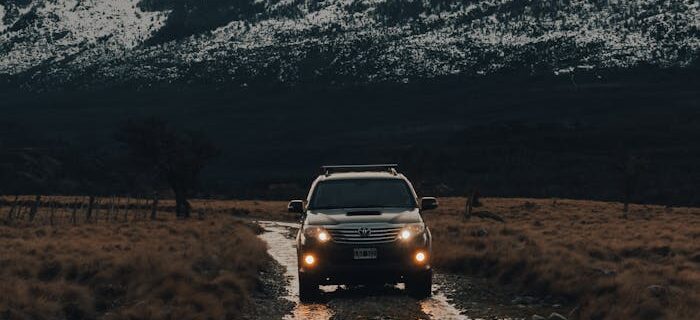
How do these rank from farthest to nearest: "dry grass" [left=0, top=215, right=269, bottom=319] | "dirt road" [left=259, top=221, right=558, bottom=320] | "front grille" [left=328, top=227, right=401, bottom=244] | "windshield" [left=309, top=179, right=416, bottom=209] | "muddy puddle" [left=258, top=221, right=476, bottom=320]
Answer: "windshield" [left=309, top=179, right=416, bottom=209] → "front grille" [left=328, top=227, right=401, bottom=244] → "dirt road" [left=259, top=221, right=558, bottom=320] → "muddy puddle" [left=258, top=221, right=476, bottom=320] → "dry grass" [left=0, top=215, right=269, bottom=319]

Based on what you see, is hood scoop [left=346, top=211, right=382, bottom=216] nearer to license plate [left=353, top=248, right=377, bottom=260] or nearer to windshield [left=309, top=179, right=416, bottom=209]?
windshield [left=309, top=179, right=416, bottom=209]

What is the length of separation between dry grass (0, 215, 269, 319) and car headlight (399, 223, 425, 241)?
10.5ft

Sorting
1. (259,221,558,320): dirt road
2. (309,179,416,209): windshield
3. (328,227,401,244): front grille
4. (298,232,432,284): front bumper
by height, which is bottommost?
(259,221,558,320): dirt road

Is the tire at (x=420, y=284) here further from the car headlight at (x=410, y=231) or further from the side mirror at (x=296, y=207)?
the side mirror at (x=296, y=207)

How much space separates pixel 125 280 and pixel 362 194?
514 centimetres

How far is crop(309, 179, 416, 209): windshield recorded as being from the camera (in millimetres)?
17469

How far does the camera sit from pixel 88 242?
28.8 m

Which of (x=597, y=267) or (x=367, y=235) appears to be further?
(x=597, y=267)

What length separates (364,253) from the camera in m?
15.9

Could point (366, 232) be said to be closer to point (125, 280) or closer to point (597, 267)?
point (125, 280)

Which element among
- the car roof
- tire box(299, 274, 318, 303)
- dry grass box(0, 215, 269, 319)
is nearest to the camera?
dry grass box(0, 215, 269, 319)

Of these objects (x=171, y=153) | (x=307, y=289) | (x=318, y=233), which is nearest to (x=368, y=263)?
(x=318, y=233)

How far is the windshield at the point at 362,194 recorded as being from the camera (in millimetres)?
17469

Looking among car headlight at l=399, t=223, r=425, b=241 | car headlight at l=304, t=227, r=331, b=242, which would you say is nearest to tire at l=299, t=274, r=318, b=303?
car headlight at l=304, t=227, r=331, b=242
